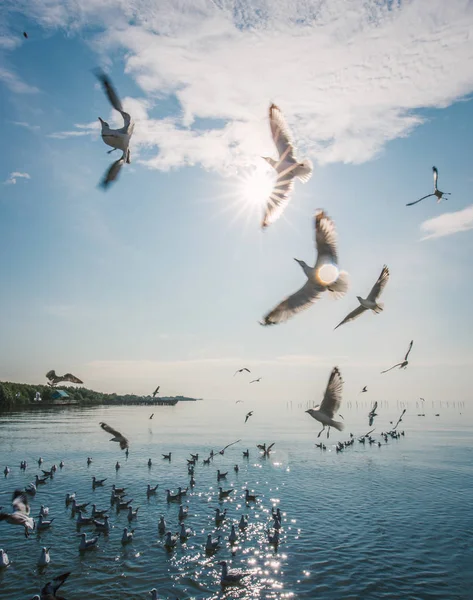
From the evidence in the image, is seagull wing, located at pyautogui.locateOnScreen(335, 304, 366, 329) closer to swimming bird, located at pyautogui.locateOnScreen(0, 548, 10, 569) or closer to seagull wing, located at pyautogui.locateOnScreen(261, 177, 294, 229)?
seagull wing, located at pyautogui.locateOnScreen(261, 177, 294, 229)

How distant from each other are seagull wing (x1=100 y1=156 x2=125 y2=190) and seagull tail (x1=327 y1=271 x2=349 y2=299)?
229 inches

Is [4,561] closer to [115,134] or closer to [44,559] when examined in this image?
[44,559]

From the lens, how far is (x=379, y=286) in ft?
38.3

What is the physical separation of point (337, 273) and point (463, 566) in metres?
18.2

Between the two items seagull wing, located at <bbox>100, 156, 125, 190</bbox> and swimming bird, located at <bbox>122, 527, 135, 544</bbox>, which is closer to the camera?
seagull wing, located at <bbox>100, 156, 125, 190</bbox>

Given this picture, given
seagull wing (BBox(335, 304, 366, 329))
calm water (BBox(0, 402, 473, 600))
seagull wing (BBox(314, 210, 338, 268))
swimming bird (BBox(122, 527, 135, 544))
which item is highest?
seagull wing (BBox(314, 210, 338, 268))

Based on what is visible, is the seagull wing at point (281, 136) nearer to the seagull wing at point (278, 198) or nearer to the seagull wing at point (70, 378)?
the seagull wing at point (278, 198)

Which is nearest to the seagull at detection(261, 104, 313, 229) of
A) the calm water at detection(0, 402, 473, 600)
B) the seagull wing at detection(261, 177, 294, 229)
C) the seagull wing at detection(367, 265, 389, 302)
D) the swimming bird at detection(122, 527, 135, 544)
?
the seagull wing at detection(261, 177, 294, 229)

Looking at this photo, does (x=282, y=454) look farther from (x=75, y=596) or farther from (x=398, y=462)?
(x=75, y=596)

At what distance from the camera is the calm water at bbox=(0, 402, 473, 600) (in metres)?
→ 17.3

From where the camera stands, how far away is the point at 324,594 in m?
16.8

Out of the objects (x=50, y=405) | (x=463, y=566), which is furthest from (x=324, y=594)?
(x=50, y=405)

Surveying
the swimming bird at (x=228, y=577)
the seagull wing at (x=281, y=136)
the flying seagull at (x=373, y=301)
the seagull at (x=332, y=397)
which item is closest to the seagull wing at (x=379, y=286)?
the flying seagull at (x=373, y=301)

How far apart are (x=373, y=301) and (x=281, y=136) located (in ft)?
16.6
